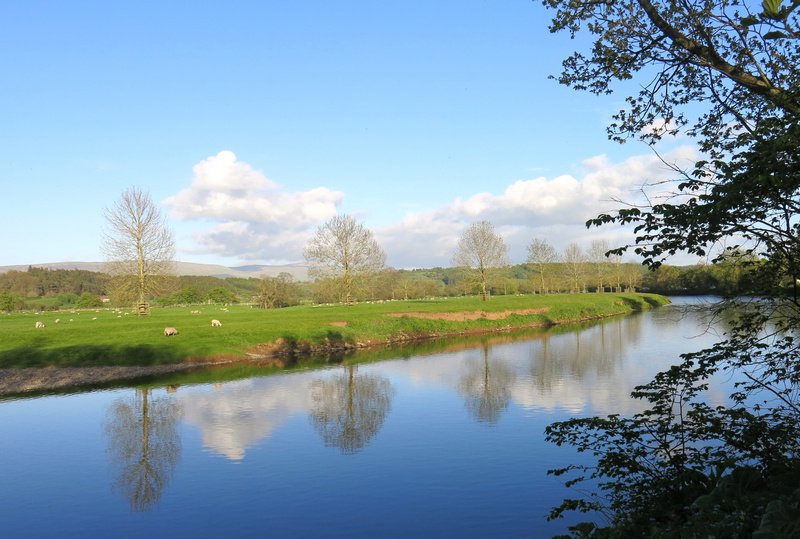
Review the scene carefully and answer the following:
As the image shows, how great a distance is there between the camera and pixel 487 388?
25625mm

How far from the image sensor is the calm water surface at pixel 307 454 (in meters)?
11.8

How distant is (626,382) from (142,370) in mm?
26821

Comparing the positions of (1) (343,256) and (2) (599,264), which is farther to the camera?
(2) (599,264)

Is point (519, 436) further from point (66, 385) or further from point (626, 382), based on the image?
point (66, 385)

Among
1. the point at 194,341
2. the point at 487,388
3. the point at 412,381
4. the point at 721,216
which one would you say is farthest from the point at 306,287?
the point at 721,216

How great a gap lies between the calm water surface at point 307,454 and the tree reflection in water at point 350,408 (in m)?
0.10

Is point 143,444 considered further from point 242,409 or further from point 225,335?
point 225,335

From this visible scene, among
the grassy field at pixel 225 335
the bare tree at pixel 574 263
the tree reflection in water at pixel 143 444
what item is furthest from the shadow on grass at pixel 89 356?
the bare tree at pixel 574 263

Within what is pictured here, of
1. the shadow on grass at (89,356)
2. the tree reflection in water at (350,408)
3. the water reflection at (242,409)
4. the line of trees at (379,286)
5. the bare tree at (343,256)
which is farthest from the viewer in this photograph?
the line of trees at (379,286)

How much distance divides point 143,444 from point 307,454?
6121 mm

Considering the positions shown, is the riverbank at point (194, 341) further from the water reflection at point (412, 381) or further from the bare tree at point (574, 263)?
the bare tree at point (574, 263)

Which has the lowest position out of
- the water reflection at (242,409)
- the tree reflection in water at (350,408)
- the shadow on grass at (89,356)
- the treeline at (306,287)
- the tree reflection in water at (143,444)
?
the tree reflection in water at (143,444)

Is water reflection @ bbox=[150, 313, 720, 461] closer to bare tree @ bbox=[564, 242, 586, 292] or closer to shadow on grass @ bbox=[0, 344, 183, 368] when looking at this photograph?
shadow on grass @ bbox=[0, 344, 183, 368]

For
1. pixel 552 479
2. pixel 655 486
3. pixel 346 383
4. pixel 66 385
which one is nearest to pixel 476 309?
pixel 346 383
